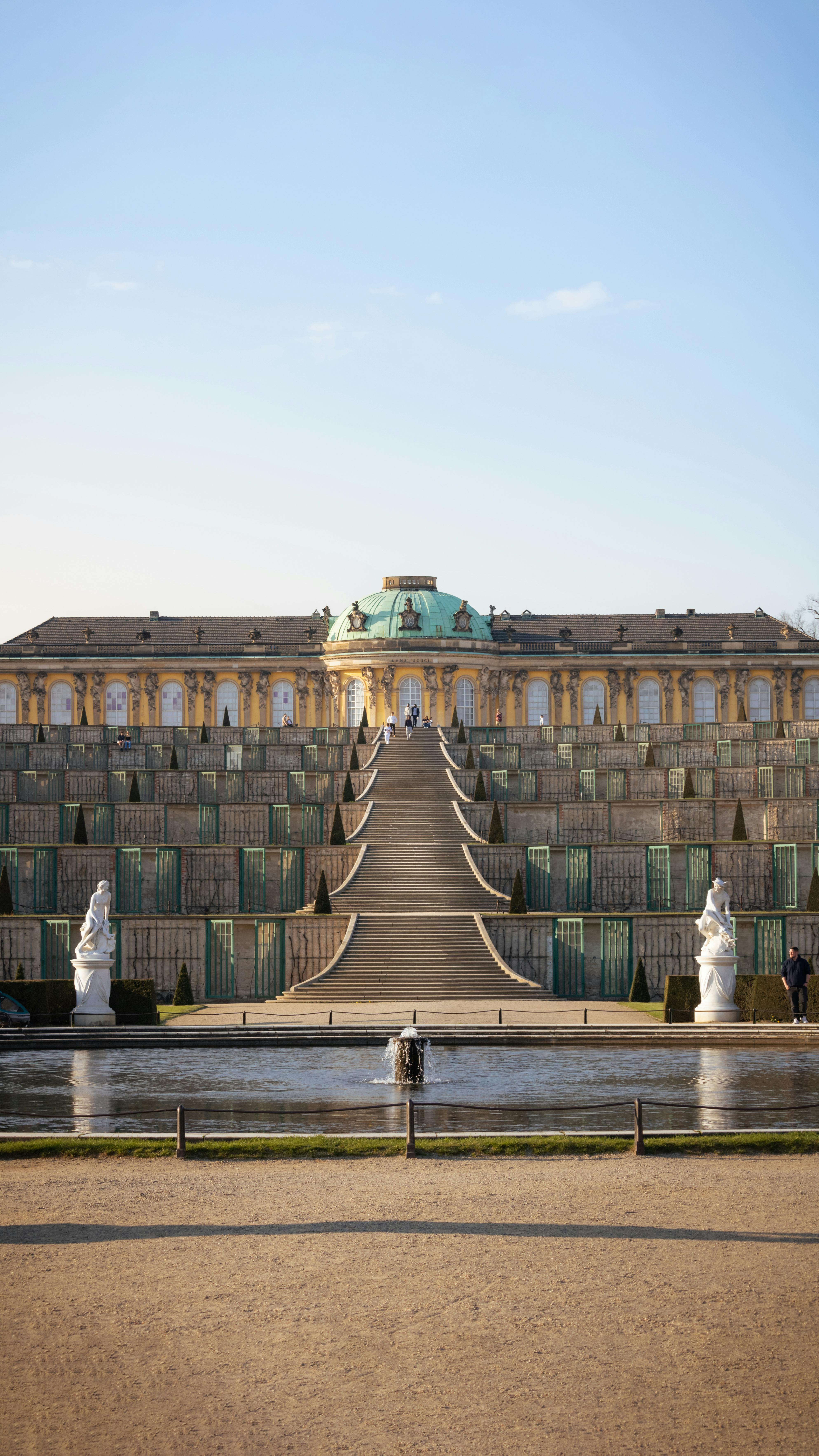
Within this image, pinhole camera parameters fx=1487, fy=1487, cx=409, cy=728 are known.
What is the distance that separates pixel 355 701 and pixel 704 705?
2025 centimetres

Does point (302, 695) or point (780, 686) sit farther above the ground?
point (780, 686)

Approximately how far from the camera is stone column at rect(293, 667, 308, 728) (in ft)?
281

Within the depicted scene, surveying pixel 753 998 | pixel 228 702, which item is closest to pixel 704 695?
pixel 228 702

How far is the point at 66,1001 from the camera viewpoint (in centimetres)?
2712

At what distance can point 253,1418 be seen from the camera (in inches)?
342

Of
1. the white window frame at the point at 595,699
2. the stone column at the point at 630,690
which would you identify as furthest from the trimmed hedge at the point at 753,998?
the stone column at the point at 630,690

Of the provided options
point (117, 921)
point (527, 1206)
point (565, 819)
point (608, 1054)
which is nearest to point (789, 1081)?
point (608, 1054)

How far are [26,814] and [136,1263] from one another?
1357 inches

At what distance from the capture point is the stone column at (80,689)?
283 ft

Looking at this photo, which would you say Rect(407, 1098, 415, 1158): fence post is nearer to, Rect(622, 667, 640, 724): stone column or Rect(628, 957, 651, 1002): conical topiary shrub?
Rect(628, 957, 651, 1002): conical topiary shrub

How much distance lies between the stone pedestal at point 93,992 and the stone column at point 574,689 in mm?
60258

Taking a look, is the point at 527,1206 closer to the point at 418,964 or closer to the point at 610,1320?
the point at 610,1320

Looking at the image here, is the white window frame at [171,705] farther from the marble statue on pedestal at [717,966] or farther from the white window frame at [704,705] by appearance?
the marble statue on pedestal at [717,966]

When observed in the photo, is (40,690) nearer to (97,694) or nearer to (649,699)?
(97,694)
